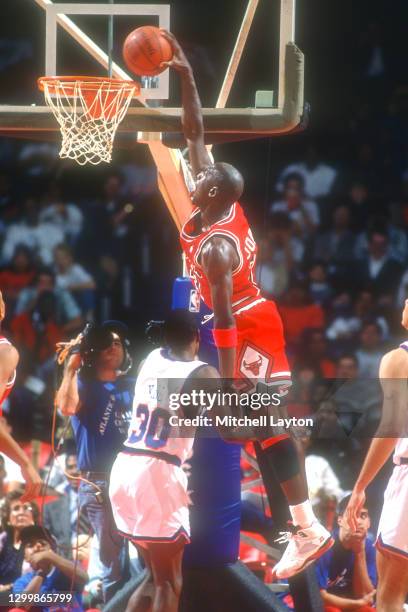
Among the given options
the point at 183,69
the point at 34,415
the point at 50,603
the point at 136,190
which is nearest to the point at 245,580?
the point at 50,603

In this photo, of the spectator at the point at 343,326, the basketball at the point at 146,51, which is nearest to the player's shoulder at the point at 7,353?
the basketball at the point at 146,51

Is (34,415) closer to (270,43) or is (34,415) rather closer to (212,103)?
(212,103)

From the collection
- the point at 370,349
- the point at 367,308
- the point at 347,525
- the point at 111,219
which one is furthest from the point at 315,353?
the point at 347,525

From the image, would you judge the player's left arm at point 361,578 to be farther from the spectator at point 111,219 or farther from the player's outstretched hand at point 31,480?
the spectator at point 111,219

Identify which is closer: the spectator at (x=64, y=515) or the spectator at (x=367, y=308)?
the spectator at (x=64, y=515)

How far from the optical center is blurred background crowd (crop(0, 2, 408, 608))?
473 inches

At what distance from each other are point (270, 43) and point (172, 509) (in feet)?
26.5

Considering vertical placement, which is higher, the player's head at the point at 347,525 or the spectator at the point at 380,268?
the spectator at the point at 380,268

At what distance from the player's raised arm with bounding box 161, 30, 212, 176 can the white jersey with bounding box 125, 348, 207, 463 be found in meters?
1.20

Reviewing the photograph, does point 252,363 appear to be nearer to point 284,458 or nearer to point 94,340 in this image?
point 284,458

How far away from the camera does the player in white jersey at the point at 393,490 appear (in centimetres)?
682

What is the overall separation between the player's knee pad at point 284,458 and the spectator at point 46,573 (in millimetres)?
1609

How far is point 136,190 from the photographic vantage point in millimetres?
13352

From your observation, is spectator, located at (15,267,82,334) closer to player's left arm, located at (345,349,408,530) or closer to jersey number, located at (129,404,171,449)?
jersey number, located at (129,404,171,449)
